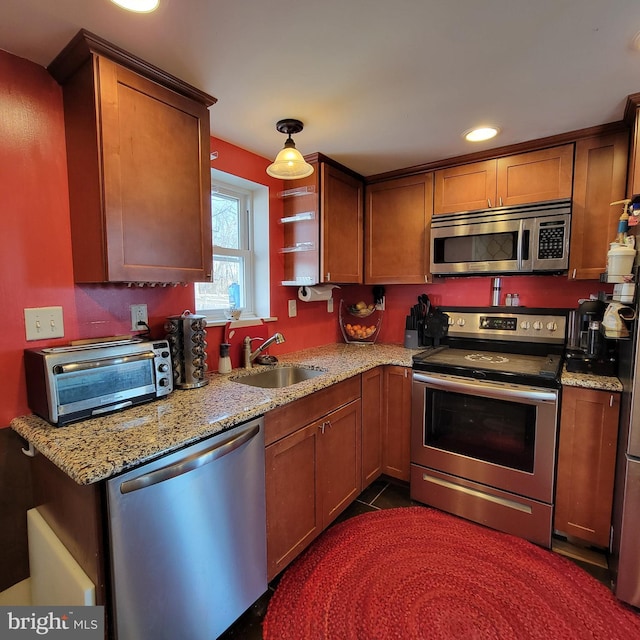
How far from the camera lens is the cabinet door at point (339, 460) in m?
1.79

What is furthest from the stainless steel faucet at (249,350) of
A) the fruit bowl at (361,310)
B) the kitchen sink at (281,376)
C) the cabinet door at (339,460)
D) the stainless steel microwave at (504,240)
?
the stainless steel microwave at (504,240)

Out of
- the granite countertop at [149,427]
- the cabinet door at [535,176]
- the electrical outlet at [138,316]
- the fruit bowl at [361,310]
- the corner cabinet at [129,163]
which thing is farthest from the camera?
the fruit bowl at [361,310]

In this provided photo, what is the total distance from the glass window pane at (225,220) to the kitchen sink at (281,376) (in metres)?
0.85

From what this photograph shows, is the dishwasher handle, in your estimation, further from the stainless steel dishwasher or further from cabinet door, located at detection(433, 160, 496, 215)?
cabinet door, located at detection(433, 160, 496, 215)

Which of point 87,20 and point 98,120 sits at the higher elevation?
point 87,20

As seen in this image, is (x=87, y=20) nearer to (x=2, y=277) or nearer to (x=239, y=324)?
(x=2, y=277)

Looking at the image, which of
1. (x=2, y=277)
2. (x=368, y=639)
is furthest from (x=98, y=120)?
(x=368, y=639)

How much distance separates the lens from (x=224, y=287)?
87.0 inches

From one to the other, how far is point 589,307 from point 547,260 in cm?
33

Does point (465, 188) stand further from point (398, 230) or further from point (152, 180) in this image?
point (152, 180)

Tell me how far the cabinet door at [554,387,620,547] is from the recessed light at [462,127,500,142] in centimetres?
142

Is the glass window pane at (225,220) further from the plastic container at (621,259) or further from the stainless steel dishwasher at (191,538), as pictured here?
the plastic container at (621,259)

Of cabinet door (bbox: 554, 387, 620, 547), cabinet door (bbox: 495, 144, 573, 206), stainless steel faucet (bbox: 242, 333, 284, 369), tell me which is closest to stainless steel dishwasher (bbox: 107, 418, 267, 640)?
stainless steel faucet (bbox: 242, 333, 284, 369)

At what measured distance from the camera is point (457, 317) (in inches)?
100
